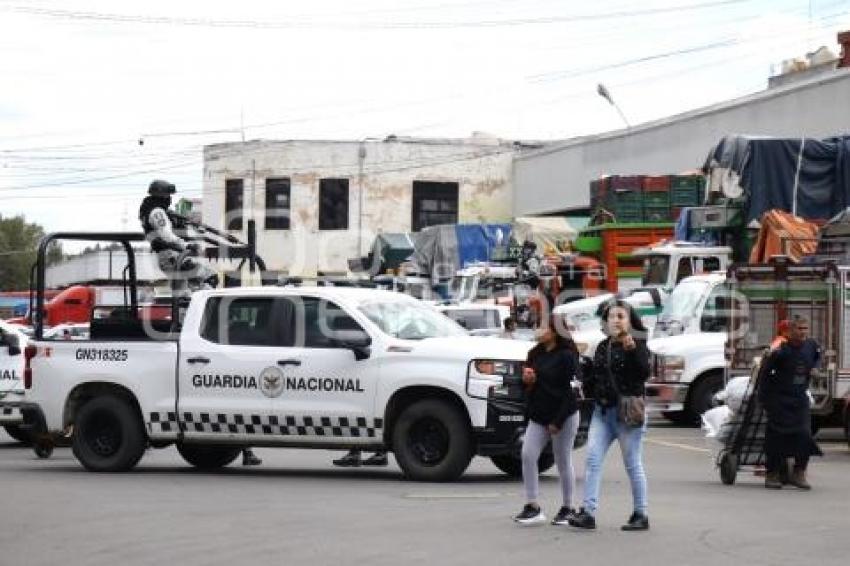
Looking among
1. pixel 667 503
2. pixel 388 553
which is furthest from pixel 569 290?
pixel 388 553

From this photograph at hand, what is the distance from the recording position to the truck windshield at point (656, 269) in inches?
1113

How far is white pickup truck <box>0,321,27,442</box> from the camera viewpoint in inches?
742

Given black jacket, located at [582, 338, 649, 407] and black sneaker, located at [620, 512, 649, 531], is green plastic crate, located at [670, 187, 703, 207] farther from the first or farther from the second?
black sneaker, located at [620, 512, 649, 531]

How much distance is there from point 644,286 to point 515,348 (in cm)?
1435

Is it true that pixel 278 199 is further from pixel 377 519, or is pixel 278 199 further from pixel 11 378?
pixel 377 519

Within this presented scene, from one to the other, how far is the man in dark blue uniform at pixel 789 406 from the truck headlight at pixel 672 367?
727 centimetres

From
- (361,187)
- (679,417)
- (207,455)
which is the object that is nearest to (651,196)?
(679,417)

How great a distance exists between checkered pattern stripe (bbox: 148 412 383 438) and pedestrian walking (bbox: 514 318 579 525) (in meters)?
3.48

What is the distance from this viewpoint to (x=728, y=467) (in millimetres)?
15047

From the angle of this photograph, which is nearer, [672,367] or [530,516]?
[530,516]

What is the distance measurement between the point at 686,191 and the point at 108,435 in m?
21.1

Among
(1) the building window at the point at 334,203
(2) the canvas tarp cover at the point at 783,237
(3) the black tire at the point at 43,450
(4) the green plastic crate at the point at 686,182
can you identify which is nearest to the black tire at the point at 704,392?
(2) the canvas tarp cover at the point at 783,237

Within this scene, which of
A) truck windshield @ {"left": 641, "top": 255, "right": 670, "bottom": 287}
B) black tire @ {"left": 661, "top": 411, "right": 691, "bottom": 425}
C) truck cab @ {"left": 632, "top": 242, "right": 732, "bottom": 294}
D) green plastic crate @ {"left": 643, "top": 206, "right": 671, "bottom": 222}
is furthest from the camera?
green plastic crate @ {"left": 643, "top": 206, "right": 671, "bottom": 222}

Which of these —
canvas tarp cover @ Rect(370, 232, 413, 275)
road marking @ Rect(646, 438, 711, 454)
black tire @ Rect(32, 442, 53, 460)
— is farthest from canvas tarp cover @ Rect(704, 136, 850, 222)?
canvas tarp cover @ Rect(370, 232, 413, 275)
